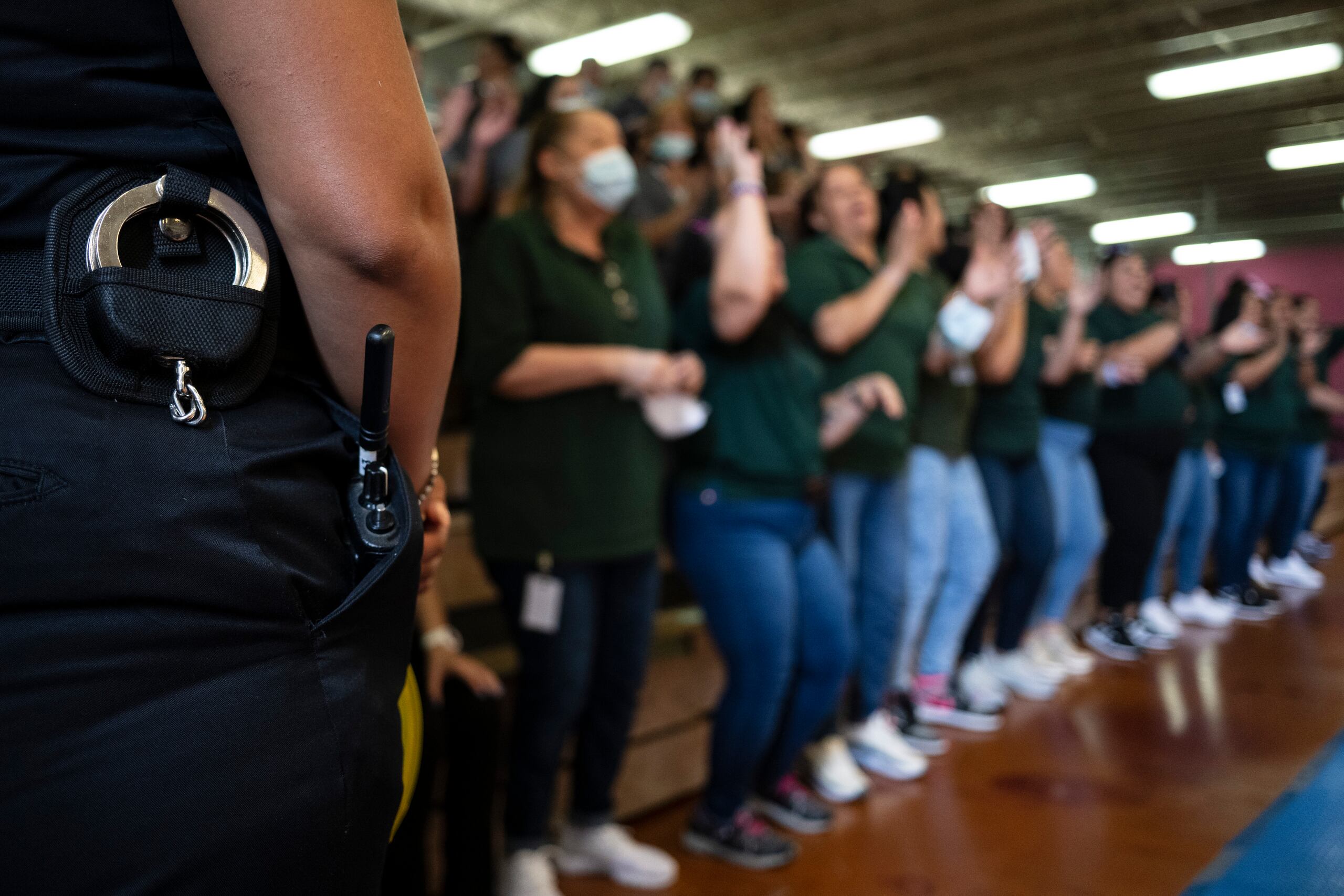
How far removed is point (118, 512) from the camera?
0.48 meters

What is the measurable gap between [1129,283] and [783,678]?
7.80ft

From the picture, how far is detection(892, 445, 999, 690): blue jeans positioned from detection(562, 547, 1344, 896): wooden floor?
0.92ft

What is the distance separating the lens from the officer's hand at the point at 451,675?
1636 millimetres

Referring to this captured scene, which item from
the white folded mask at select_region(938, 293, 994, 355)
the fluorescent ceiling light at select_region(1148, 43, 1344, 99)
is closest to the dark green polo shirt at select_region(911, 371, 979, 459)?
the white folded mask at select_region(938, 293, 994, 355)

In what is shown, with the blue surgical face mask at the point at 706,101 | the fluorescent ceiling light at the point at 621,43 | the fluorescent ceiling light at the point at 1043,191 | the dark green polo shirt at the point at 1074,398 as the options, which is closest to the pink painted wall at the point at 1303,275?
the fluorescent ceiling light at the point at 1043,191

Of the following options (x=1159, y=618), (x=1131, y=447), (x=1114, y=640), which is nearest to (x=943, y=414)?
(x=1131, y=447)

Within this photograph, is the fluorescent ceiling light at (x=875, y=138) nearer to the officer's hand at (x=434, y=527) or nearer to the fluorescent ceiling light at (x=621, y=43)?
the fluorescent ceiling light at (x=621, y=43)

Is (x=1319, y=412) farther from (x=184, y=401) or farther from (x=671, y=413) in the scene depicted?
(x=184, y=401)

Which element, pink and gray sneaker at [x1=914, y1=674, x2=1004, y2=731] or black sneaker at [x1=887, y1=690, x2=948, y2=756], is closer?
black sneaker at [x1=887, y1=690, x2=948, y2=756]

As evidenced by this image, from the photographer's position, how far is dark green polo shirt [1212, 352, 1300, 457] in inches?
125

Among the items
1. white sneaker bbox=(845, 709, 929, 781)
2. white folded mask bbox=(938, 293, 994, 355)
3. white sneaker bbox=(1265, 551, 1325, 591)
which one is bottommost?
white sneaker bbox=(1265, 551, 1325, 591)

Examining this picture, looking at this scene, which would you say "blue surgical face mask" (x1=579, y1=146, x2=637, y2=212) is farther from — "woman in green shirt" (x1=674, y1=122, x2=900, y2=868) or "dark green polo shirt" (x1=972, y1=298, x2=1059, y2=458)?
"dark green polo shirt" (x1=972, y1=298, x2=1059, y2=458)

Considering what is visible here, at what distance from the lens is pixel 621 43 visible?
8055 mm

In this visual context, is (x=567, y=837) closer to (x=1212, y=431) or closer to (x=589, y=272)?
(x=589, y=272)
